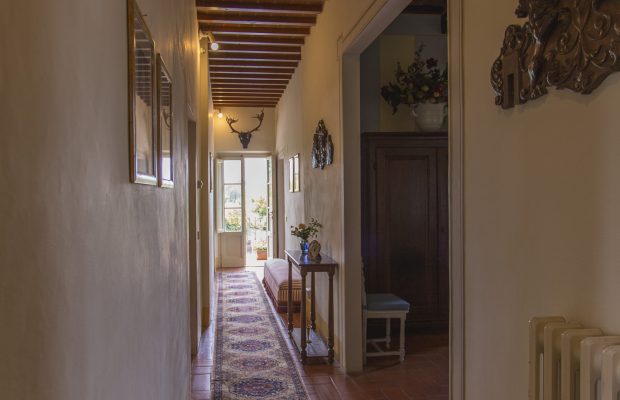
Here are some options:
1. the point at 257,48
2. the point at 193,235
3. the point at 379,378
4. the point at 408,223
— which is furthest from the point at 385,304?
the point at 257,48

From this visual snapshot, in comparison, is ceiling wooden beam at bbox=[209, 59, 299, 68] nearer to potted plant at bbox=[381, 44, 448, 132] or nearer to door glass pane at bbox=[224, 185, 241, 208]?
potted plant at bbox=[381, 44, 448, 132]

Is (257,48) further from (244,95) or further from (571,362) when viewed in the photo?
(571,362)

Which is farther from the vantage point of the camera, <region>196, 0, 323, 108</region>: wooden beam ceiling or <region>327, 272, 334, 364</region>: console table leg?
<region>196, 0, 323, 108</region>: wooden beam ceiling

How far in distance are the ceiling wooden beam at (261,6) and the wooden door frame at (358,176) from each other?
1.04 metres

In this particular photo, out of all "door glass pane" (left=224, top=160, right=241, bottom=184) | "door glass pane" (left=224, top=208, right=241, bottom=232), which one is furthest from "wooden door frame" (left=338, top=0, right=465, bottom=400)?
"door glass pane" (left=224, top=208, right=241, bottom=232)

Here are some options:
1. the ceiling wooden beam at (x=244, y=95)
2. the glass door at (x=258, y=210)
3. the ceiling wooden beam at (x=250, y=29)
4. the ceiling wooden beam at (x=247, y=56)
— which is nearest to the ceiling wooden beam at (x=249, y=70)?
the ceiling wooden beam at (x=247, y=56)

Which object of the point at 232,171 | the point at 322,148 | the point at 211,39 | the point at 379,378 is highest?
→ the point at 211,39

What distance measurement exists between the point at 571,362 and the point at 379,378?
328 cm

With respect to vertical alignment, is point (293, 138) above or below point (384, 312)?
above

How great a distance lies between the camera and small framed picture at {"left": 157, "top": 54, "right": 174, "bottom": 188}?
7.02ft

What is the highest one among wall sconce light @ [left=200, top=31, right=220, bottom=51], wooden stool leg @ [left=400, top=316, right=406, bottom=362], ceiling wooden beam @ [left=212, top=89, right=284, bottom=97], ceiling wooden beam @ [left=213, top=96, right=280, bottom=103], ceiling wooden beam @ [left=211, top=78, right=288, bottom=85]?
ceiling wooden beam @ [left=213, top=96, right=280, bottom=103]

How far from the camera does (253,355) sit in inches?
201

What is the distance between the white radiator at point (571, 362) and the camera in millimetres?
1210

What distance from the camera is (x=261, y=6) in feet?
18.1
